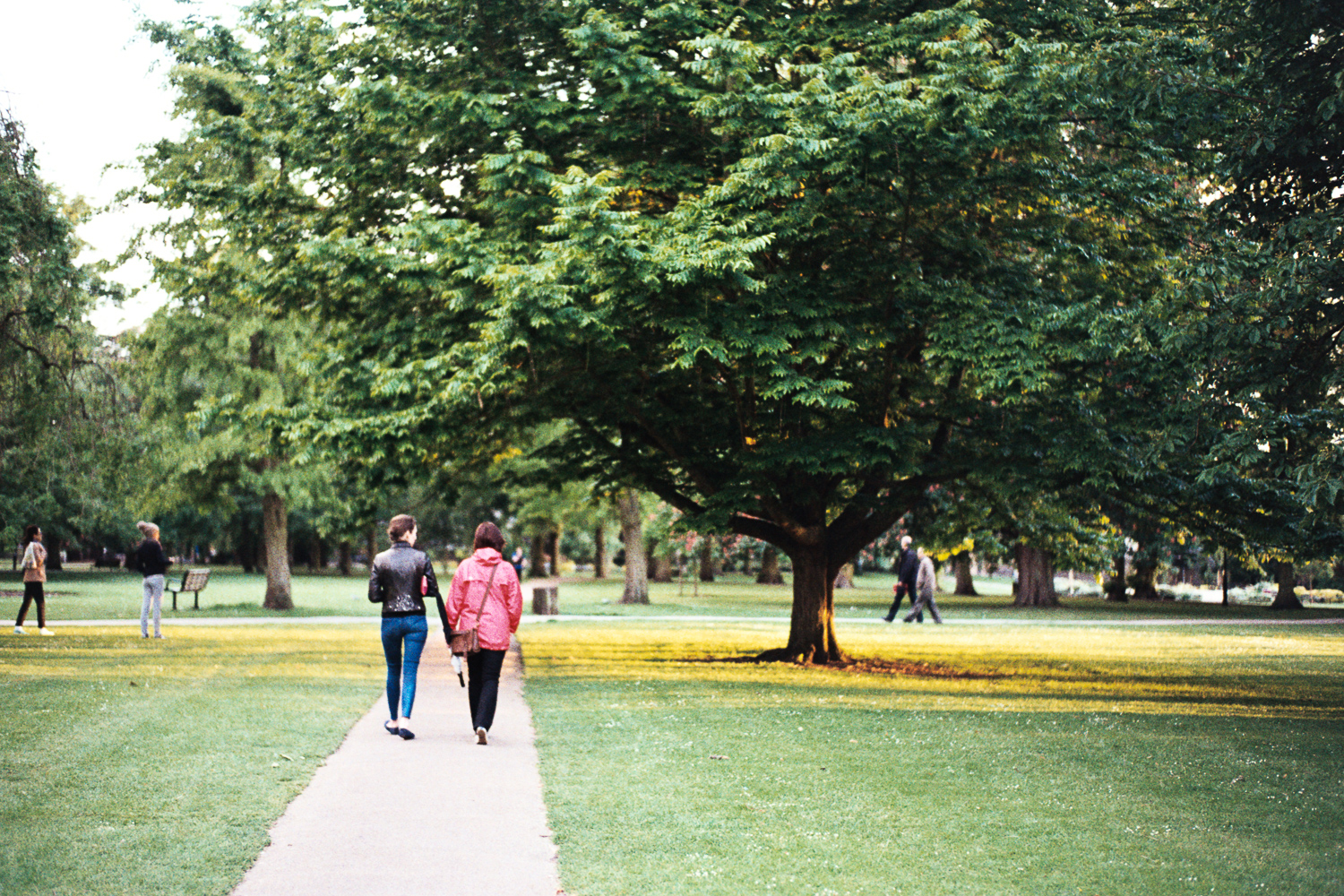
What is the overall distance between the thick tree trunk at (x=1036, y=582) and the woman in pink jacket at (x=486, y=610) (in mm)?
31453

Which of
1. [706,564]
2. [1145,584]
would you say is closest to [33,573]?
[1145,584]

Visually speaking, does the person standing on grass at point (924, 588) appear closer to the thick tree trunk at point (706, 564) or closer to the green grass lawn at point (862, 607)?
the green grass lawn at point (862, 607)

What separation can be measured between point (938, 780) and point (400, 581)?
4683 millimetres

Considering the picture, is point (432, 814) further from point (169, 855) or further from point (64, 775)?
point (64, 775)

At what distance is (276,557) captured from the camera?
29.7 metres

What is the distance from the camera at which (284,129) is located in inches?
664

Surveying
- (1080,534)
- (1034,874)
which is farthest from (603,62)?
(1080,534)

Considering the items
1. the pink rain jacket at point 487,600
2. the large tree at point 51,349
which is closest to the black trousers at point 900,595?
the large tree at point 51,349

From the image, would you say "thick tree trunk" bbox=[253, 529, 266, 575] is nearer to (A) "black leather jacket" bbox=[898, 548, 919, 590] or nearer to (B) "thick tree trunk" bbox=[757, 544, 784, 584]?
(B) "thick tree trunk" bbox=[757, 544, 784, 584]

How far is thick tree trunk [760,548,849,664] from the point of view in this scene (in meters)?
17.1

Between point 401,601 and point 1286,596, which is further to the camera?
point 1286,596

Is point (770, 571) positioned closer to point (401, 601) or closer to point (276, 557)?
point (276, 557)

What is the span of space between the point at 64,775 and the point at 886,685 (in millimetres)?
9611

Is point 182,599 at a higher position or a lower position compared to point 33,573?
lower
